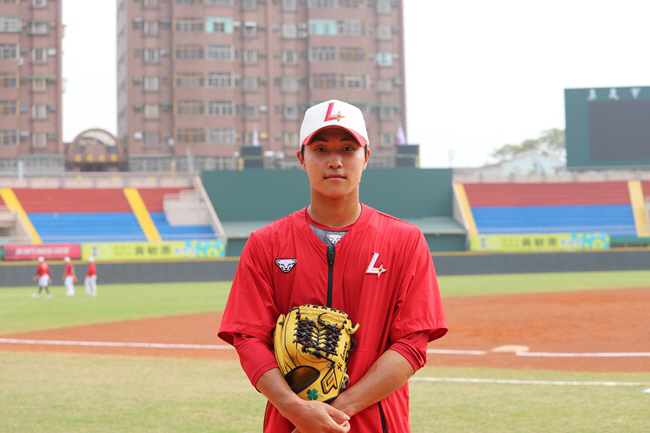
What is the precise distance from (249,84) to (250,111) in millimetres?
2884

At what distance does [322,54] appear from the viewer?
80.6 metres

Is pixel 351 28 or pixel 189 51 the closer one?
pixel 189 51

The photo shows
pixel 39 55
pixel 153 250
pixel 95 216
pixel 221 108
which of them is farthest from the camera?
pixel 221 108

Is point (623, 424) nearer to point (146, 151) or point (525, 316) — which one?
point (525, 316)

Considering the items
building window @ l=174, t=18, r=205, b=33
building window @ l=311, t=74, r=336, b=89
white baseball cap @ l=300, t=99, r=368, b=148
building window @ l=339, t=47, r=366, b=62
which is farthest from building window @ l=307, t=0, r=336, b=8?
white baseball cap @ l=300, t=99, r=368, b=148

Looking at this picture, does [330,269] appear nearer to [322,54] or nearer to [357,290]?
[357,290]

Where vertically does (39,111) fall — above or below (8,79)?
below

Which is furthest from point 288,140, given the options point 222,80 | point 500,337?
point 500,337

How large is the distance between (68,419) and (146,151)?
70.6m

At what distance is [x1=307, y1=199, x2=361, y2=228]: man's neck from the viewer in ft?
11.4

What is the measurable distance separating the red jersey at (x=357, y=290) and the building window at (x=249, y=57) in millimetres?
77694

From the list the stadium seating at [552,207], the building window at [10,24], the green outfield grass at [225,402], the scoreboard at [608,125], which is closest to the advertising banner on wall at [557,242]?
the stadium seating at [552,207]

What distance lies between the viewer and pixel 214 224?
48875 mm

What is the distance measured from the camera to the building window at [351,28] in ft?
264
